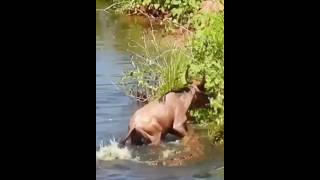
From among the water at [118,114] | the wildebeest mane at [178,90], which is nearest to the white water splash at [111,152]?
the water at [118,114]

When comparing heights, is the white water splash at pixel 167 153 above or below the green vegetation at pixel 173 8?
below

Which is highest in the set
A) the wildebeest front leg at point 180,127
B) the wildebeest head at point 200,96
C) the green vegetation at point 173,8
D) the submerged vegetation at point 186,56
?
the green vegetation at point 173,8

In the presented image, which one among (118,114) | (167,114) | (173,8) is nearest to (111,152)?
(118,114)

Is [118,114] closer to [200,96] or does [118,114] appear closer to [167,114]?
[167,114]

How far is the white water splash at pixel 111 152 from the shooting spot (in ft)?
6.89

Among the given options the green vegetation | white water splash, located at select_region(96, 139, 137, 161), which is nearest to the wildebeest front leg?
white water splash, located at select_region(96, 139, 137, 161)

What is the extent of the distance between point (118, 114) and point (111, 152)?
0.48ft

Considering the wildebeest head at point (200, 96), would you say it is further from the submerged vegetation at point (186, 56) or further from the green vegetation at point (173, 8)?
the green vegetation at point (173, 8)

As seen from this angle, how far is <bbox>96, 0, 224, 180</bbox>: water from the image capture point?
2.11 m

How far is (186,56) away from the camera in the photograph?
2197 mm

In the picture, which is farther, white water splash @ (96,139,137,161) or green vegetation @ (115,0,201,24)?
green vegetation @ (115,0,201,24)

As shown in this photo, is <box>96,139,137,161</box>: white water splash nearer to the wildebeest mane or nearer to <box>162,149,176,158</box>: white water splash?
<box>162,149,176,158</box>: white water splash
